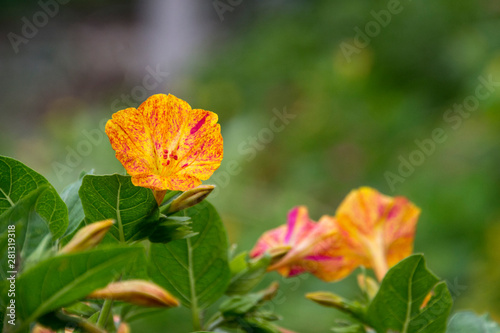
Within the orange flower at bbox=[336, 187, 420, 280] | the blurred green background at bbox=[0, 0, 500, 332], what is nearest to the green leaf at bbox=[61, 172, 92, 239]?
the orange flower at bbox=[336, 187, 420, 280]

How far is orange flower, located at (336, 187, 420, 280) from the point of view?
2.53 feet

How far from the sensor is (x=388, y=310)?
55 centimetres

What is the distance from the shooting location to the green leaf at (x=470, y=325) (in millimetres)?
601

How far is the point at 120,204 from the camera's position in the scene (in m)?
0.48

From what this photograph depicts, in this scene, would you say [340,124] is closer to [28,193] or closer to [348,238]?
[348,238]

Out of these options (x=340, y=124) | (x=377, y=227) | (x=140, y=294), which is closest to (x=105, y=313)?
(x=140, y=294)

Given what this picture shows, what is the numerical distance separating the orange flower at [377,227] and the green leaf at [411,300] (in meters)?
0.21

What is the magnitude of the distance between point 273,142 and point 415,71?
0.78 m

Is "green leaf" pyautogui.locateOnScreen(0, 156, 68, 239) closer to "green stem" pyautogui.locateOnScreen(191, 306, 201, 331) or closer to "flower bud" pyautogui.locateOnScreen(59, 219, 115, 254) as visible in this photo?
"flower bud" pyautogui.locateOnScreen(59, 219, 115, 254)

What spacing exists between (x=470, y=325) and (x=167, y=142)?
0.38 metres

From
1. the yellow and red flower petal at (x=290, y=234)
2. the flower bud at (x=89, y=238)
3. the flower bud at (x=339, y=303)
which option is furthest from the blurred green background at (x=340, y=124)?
the flower bud at (x=89, y=238)

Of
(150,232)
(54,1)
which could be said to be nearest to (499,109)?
(150,232)

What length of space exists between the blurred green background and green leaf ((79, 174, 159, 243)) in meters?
0.96

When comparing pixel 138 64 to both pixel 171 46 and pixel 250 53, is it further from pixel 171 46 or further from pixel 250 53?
pixel 250 53
